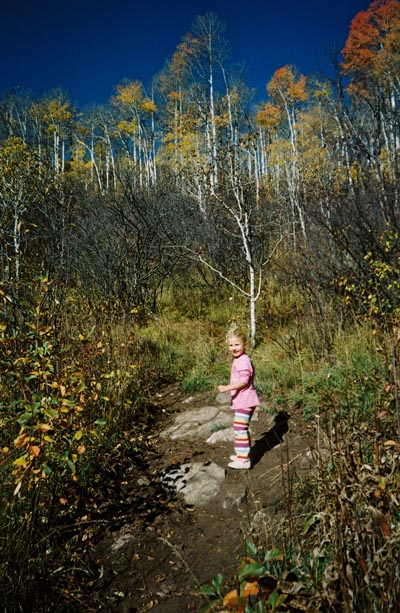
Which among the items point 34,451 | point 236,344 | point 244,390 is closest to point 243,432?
point 244,390

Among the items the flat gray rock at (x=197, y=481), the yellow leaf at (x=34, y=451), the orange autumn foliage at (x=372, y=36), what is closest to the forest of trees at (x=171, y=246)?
the yellow leaf at (x=34, y=451)

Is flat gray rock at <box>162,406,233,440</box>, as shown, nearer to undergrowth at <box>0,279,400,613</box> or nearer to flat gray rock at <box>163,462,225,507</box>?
undergrowth at <box>0,279,400,613</box>

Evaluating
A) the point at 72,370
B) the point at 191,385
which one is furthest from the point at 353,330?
the point at 72,370

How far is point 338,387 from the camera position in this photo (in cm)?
343

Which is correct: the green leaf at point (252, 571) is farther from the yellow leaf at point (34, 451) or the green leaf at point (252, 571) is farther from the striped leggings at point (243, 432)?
the striped leggings at point (243, 432)

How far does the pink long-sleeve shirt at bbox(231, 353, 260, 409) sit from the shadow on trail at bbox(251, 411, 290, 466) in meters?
0.40

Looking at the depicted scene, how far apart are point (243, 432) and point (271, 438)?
0.61 meters

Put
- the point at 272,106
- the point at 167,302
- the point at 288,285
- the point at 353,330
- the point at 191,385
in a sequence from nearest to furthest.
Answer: the point at 353,330, the point at 191,385, the point at 288,285, the point at 167,302, the point at 272,106

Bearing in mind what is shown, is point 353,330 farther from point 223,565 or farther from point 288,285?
point 223,565

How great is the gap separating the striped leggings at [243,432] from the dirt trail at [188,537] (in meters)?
0.16

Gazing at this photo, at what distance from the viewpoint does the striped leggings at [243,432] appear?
306 cm

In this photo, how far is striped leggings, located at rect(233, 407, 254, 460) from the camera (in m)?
3.06


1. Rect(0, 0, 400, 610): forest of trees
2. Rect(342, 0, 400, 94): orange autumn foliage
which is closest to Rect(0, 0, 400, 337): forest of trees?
Rect(0, 0, 400, 610): forest of trees

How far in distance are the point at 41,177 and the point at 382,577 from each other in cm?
745
